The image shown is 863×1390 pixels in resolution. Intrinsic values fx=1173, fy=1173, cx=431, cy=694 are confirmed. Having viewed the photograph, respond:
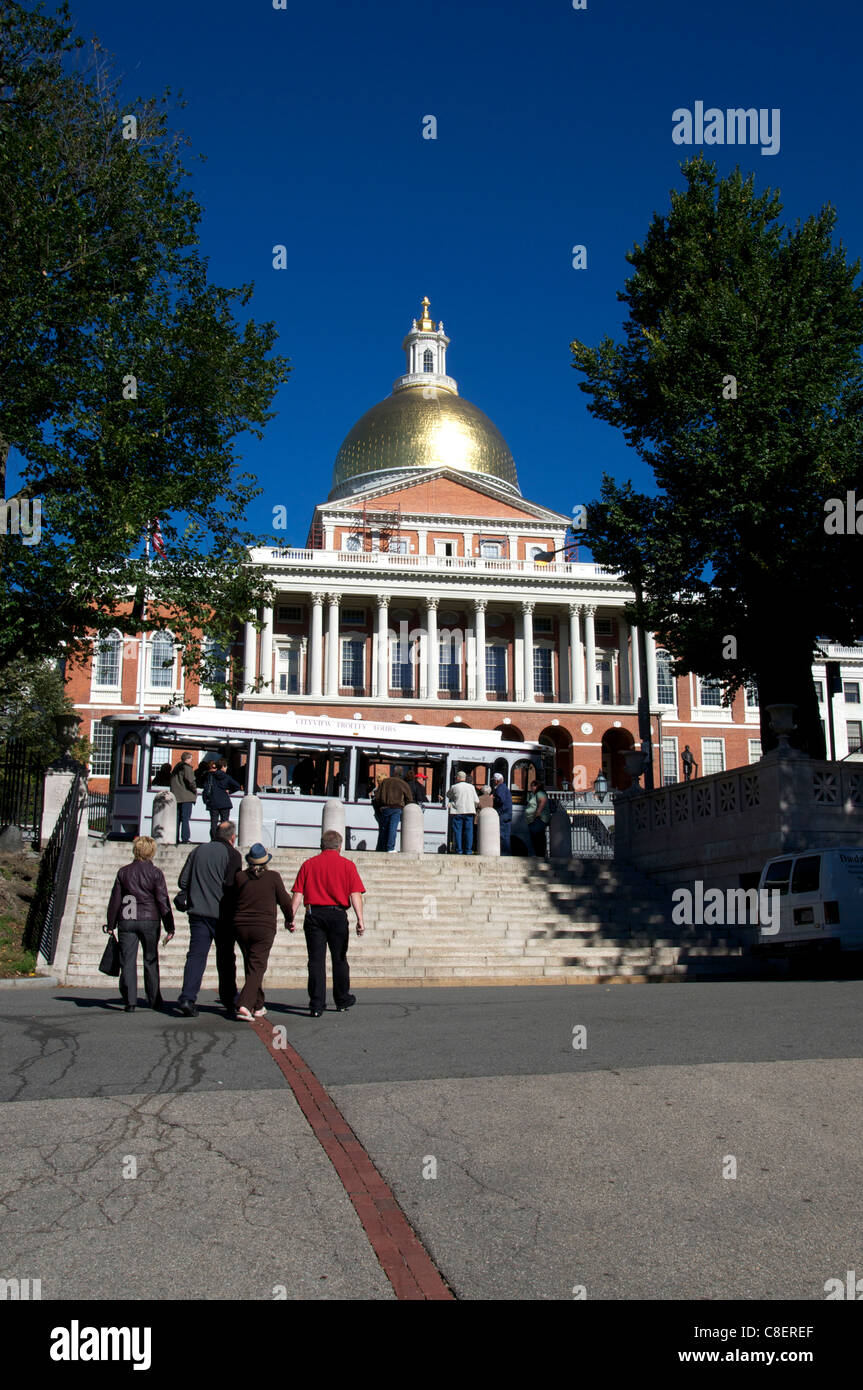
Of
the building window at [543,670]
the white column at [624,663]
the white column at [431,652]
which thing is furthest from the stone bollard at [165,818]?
the white column at [624,663]

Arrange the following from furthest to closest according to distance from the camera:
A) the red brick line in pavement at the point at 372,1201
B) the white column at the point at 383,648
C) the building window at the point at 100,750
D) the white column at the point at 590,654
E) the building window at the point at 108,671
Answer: the white column at the point at 590,654 < the white column at the point at 383,648 < the building window at the point at 108,671 < the building window at the point at 100,750 < the red brick line in pavement at the point at 372,1201

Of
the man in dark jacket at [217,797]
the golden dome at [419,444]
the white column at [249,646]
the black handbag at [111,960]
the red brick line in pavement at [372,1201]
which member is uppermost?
the golden dome at [419,444]

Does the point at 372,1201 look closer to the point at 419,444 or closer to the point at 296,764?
the point at 296,764

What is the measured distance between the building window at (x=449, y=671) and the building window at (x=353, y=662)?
4.78 metres

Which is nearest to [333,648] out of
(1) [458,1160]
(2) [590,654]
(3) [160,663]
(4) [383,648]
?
(4) [383,648]

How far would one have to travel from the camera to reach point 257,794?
25.9m

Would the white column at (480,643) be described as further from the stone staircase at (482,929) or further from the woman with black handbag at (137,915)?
the woman with black handbag at (137,915)

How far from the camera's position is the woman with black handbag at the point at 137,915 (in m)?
11.7

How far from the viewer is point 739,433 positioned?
22.4 m

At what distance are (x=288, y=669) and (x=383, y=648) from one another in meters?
6.20

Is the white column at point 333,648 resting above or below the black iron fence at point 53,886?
above

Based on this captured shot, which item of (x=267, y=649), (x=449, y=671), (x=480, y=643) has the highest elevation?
(x=480, y=643)

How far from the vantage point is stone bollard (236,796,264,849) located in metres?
23.0
